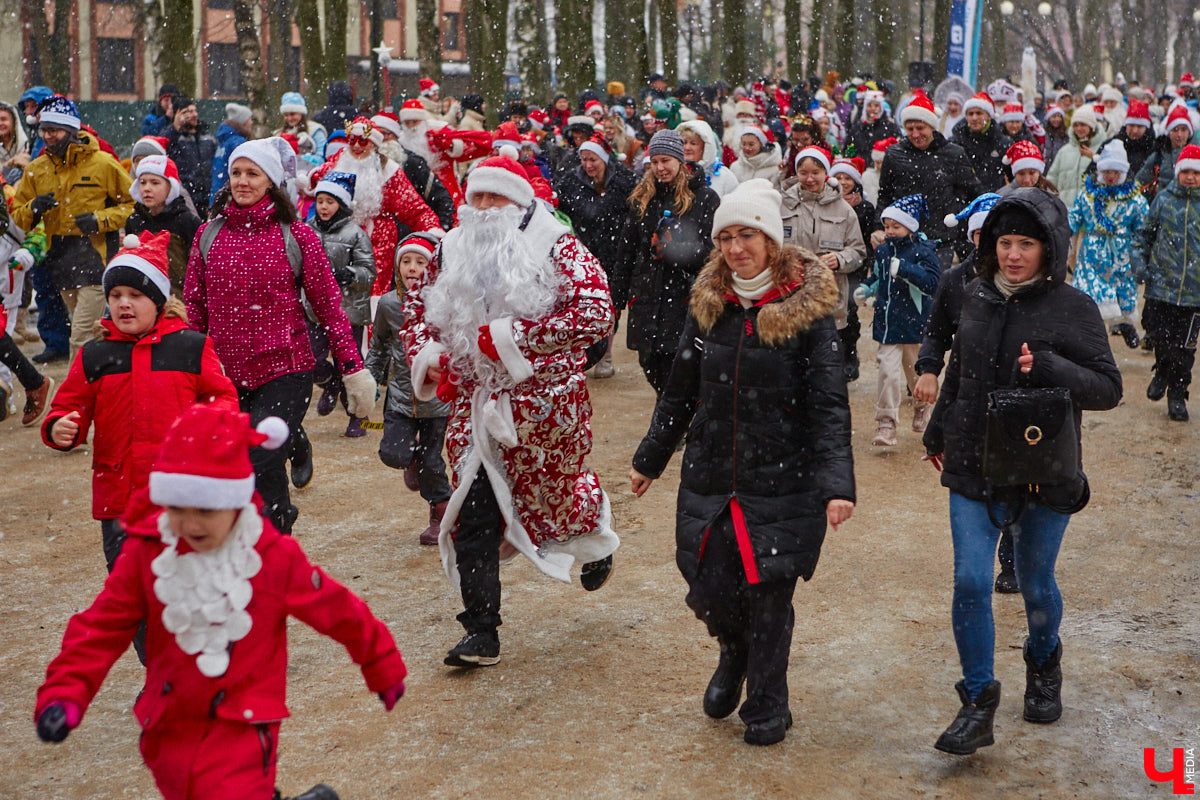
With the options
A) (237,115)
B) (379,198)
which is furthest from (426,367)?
(237,115)

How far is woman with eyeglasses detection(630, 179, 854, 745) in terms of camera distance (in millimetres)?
4594

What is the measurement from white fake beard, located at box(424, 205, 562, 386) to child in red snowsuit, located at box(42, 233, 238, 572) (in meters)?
1.08

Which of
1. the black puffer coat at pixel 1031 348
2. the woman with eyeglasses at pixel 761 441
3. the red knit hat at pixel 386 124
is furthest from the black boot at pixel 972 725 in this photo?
the red knit hat at pixel 386 124

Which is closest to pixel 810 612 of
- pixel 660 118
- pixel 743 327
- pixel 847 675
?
pixel 847 675

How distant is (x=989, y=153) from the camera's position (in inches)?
486

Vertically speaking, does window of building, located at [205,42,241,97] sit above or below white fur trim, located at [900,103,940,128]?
above

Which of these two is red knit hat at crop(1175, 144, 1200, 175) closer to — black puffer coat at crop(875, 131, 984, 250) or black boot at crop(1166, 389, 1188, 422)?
black puffer coat at crop(875, 131, 984, 250)

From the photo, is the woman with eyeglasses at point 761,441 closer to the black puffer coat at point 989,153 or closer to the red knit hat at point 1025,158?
the red knit hat at point 1025,158

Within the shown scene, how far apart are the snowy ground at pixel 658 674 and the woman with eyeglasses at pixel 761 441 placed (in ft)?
1.46

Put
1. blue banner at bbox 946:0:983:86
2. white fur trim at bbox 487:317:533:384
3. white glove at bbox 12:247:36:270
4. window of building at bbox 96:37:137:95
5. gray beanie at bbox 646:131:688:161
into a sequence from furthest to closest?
1. window of building at bbox 96:37:137:95
2. blue banner at bbox 946:0:983:86
3. white glove at bbox 12:247:36:270
4. gray beanie at bbox 646:131:688:161
5. white fur trim at bbox 487:317:533:384

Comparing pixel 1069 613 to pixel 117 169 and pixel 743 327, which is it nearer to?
pixel 743 327

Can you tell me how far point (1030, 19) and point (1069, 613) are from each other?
61941 millimetres

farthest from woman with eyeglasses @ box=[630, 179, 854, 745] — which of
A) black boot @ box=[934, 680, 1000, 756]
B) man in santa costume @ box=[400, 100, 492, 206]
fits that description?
man in santa costume @ box=[400, 100, 492, 206]

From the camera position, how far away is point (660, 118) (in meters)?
18.1
